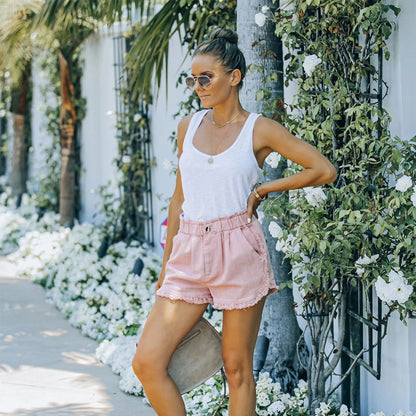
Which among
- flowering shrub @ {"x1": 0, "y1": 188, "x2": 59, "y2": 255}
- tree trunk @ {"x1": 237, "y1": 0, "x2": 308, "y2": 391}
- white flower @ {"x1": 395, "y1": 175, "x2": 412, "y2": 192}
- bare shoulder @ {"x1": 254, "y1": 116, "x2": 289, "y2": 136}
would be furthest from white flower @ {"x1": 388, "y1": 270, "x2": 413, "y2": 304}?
flowering shrub @ {"x1": 0, "y1": 188, "x2": 59, "y2": 255}

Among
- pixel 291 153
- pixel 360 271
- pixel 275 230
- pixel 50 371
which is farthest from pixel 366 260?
pixel 50 371

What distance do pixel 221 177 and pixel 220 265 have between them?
0.33 meters

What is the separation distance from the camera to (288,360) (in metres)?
4.14

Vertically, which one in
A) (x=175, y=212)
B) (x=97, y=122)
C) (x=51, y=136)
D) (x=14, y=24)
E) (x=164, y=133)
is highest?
(x=14, y=24)

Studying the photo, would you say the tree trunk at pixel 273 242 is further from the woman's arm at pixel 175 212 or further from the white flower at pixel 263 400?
the woman's arm at pixel 175 212

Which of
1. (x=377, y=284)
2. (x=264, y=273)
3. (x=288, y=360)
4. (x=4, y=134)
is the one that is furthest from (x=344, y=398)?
(x=4, y=134)

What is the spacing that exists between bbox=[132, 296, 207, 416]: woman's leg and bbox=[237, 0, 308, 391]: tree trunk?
53.5 inches

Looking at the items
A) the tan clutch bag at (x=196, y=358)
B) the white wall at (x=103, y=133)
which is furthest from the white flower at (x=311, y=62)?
the white wall at (x=103, y=133)

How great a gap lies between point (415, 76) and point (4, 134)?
40.5 feet

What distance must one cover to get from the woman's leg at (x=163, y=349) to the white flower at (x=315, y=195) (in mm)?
864

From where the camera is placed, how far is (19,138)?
1182 centimetres

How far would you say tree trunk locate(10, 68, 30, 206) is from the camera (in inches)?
451

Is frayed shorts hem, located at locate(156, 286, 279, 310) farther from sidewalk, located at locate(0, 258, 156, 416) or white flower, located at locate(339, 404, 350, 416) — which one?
sidewalk, located at locate(0, 258, 156, 416)

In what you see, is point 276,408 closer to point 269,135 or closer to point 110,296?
point 269,135
